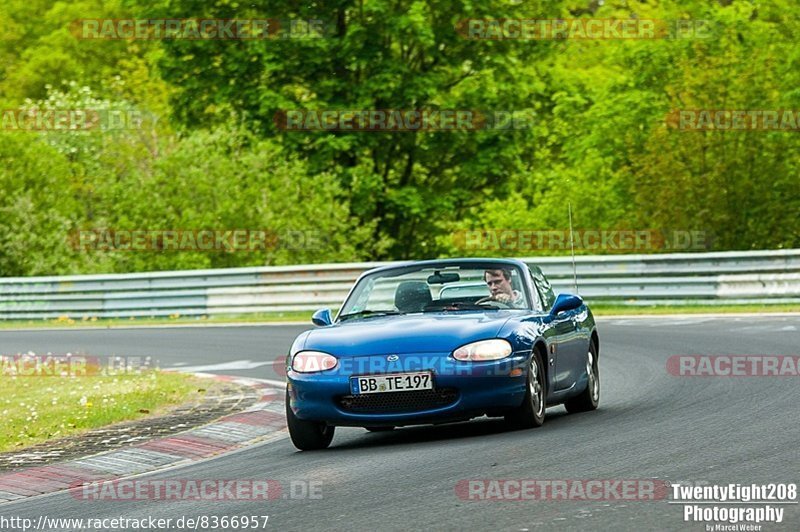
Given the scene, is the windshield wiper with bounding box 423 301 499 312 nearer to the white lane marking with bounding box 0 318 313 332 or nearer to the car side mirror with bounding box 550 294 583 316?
the car side mirror with bounding box 550 294 583 316

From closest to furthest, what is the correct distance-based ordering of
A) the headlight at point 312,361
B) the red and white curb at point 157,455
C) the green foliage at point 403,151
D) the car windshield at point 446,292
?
the red and white curb at point 157,455 < the headlight at point 312,361 < the car windshield at point 446,292 < the green foliage at point 403,151

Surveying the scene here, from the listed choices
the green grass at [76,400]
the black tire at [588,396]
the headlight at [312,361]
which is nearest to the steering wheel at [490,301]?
the black tire at [588,396]

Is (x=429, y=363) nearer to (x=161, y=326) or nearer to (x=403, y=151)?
(x=161, y=326)

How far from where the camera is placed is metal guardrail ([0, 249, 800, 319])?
25141 mm

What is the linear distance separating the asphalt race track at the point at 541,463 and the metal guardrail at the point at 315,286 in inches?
395

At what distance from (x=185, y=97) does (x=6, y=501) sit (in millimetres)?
31192

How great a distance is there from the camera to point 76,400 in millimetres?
14727

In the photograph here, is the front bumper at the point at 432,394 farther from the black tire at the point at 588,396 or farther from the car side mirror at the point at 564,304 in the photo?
the black tire at the point at 588,396

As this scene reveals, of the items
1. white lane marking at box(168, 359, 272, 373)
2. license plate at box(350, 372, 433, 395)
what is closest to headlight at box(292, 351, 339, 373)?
license plate at box(350, 372, 433, 395)

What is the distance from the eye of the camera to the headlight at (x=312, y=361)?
10727 mm

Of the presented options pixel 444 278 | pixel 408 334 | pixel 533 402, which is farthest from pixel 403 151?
pixel 408 334

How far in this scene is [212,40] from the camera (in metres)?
38.7

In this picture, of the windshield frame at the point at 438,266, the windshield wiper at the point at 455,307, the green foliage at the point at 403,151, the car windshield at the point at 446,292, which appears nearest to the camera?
the windshield wiper at the point at 455,307

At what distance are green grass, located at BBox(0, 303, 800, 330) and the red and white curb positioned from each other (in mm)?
12460
